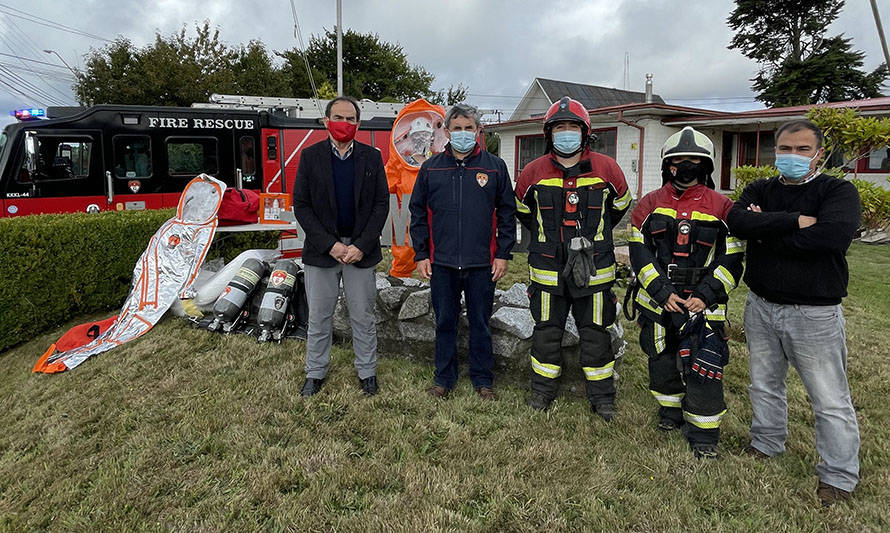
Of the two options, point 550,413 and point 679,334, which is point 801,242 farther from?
point 550,413

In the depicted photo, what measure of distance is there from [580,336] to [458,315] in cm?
85

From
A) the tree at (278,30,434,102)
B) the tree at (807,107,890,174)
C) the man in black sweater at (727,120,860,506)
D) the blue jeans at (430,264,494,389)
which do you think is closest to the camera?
the man in black sweater at (727,120,860,506)

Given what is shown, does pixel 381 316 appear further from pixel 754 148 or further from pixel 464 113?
pixel 754 148

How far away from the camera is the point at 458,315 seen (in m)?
3.74

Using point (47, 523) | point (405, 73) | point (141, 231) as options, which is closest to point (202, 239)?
point (141, 231)

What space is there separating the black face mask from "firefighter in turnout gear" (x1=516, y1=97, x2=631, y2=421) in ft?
1.32

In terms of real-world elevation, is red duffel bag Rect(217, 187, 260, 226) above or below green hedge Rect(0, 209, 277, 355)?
above

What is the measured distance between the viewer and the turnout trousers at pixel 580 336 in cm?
337

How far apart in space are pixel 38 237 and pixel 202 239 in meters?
1.67

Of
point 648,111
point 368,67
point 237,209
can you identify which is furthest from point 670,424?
point 368,67

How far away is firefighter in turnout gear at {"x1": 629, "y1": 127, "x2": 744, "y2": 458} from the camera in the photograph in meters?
2.89

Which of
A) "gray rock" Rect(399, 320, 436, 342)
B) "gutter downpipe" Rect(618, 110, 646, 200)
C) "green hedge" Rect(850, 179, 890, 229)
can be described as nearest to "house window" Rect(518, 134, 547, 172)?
"gutter downpipe" Rect(618, 110, 646, 200)

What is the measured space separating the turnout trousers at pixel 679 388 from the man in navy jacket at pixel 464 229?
Answer: 105cm

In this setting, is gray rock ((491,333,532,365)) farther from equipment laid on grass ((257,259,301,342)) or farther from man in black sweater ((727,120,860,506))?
equipment laid on grass ((257,259,301,342))
